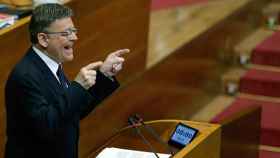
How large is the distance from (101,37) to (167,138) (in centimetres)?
50

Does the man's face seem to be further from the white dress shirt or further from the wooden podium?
the wooden podium

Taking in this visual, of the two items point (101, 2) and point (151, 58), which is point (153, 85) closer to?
point (151, 58)

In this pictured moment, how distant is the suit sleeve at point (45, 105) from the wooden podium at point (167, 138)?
253 millimetres

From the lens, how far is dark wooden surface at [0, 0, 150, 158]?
5.37ft

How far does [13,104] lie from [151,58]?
1140 mm

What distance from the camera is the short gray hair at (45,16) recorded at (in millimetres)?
1246

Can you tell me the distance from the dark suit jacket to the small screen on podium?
245 mm

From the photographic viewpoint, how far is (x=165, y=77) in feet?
7.63

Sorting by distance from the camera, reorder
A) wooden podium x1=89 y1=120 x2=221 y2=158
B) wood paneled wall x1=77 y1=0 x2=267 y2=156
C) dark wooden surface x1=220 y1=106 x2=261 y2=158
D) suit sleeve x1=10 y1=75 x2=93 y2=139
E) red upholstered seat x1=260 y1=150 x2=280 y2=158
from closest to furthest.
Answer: suit sleeve x1=10 y1=75 x2=93 y2=139 < wooden podium x1=89 y1=120 x2=221 y2=158 < dark wooden surface x1=220 y1=106 x2=261 y2=158 < wood paneled wall x1=77 y1=0 x2=267 y2=156 < red upholstered seat x1=260 y1=150 x2=280 y2=158

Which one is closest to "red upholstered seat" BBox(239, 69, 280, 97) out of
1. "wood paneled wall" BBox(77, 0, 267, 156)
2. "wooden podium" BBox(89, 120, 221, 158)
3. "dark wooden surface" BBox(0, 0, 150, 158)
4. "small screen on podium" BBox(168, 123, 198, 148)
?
"wood paneled wall" BBox(77, 0, 267, 156)

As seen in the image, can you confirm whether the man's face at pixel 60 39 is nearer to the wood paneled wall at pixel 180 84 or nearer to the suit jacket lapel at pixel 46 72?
the suit jacket lapel at pixel 46 72

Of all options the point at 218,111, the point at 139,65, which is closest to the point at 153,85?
the point at 139,65

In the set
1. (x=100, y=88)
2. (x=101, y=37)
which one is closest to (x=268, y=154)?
(x=101, y=37)

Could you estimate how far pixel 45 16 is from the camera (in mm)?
1245
